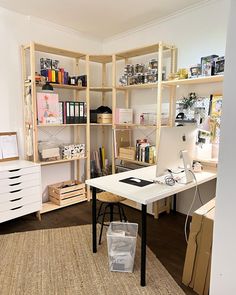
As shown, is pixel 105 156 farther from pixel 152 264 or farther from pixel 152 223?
pixel 152 264

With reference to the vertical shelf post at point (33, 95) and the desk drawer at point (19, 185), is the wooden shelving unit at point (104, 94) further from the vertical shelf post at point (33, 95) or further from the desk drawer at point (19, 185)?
the desk drawer at point (19, 185)

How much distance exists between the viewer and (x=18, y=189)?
2.85 m

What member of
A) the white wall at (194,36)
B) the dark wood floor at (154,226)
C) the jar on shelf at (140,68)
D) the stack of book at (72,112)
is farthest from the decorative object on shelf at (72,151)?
the jar on shelf at (140,68)

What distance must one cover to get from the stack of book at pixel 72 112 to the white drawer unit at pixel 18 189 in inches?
32.2

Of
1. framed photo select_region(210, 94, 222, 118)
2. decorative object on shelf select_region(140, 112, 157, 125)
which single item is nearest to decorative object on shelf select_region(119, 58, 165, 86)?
decorative object on shelf select_region(140, 112, 157, 125)

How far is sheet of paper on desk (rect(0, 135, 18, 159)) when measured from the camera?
3.15 metres

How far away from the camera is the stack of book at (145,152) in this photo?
10.8 ft

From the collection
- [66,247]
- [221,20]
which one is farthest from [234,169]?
[221,20]

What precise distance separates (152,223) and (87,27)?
3039 mm

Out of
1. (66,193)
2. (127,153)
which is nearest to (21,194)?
(66,193)

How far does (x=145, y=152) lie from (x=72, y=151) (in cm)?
112

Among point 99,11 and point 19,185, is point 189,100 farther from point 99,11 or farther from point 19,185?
point 19,185

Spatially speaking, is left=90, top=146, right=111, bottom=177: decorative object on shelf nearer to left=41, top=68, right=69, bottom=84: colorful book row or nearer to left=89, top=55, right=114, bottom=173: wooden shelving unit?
left=89, top=55, right=114, bottom=173: wooden shelving unit

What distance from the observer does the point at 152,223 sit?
9.97ft
